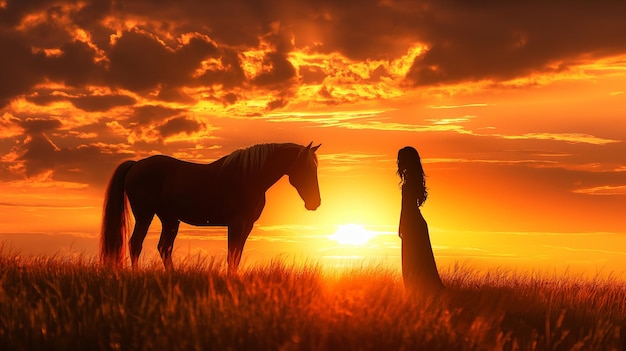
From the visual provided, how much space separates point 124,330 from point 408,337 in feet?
8.82

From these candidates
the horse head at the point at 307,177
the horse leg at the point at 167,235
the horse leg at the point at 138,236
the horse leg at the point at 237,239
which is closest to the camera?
the horse leg at the point at 237,239

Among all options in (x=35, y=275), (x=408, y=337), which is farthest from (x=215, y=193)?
(x=408, y=337)

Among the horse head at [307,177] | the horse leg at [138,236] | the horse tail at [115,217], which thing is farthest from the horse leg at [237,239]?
the horse tail at [115,217]

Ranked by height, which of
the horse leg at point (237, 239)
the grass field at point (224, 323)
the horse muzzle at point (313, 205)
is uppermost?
the horse muzzle at point (313, 205)

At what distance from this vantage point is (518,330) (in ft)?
29.9

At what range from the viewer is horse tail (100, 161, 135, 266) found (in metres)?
14.1

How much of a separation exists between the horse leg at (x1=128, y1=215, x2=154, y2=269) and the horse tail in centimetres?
21

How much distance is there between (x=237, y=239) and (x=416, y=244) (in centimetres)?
372

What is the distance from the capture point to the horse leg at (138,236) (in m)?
14.0

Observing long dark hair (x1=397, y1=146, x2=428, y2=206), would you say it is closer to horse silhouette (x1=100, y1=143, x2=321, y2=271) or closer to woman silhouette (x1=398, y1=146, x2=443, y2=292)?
woman silhouette (x1=398, y1=146, x2=443, y2=292)

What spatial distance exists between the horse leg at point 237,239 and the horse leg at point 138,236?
81.4 inches

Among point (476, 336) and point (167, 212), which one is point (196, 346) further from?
point (167, 212)

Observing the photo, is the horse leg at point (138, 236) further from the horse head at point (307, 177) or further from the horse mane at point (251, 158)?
the horse head at point (307, 177)

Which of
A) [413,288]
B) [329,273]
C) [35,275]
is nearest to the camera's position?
[35,275]
